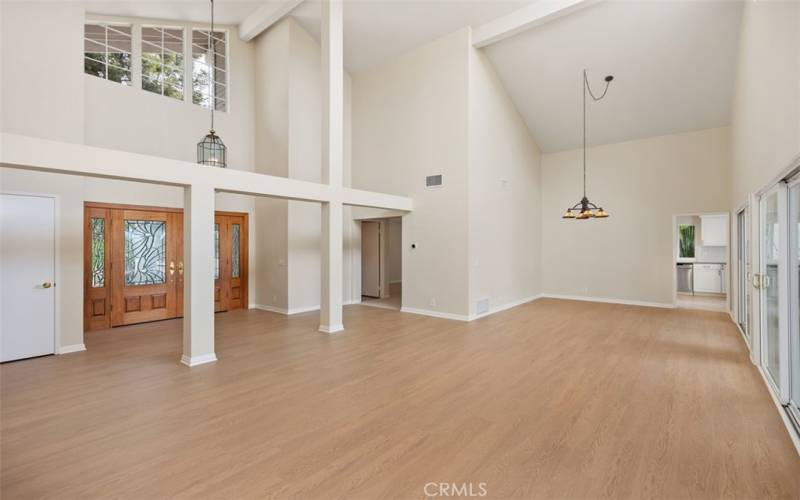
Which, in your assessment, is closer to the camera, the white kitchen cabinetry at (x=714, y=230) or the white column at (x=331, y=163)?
the white column at (x=331, y=163)

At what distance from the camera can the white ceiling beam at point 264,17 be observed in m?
6.94

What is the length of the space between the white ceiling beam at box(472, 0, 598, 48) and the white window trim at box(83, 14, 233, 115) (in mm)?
5235

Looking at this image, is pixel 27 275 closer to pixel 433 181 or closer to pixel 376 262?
pixel 433 181

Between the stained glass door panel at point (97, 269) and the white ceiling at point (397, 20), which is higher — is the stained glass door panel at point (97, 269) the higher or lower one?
the lower one

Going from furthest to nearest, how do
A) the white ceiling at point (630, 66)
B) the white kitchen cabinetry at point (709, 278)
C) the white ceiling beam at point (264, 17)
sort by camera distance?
the white kitchen cabinetry at point (709, 278) → the white ceiling beam at point (264, 17) → the white ceiling at point (630, 66)

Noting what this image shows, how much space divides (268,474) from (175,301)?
596cm

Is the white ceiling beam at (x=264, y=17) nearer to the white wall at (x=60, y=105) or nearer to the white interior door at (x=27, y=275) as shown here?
the white wall at (x=60, y=105)

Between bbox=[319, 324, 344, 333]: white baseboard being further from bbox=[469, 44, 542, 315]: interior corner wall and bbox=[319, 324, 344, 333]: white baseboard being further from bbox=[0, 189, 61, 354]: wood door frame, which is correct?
bbox=[0, 189, 61, 354]: wood door frame

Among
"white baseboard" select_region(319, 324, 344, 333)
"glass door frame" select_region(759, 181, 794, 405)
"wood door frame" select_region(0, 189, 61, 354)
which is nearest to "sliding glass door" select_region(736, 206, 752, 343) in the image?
"glass door frame" select_region(759, 181, 794, 405)

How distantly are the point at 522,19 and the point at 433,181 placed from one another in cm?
318

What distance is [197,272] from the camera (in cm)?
424

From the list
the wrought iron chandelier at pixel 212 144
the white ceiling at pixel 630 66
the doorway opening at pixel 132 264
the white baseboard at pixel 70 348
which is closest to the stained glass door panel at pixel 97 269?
the doorway opening at pixel 132 264

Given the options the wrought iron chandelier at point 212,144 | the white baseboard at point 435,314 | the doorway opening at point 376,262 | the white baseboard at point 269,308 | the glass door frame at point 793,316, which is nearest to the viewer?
the glass door frame at point 793,316

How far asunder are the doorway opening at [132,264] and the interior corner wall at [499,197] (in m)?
5.38
